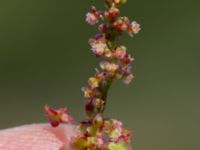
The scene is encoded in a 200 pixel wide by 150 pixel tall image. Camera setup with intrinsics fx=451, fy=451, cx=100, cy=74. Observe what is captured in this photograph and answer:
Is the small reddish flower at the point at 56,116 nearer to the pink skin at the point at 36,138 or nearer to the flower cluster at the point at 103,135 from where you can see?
the flower cluster at the point at 103,135

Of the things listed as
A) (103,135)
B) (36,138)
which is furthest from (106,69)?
(36,138)

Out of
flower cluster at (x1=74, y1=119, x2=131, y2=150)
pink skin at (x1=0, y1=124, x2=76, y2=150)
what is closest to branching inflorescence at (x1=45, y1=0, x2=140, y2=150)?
flower cluster at (x1=74, y1=119, x2=131, y2=150)

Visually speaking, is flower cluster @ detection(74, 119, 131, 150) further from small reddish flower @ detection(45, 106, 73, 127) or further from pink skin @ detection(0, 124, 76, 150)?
pink skin @ detection(0, 124, 76, 150)

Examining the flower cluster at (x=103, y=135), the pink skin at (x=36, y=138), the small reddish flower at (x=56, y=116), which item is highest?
the pink skin at (x=36, y=138)

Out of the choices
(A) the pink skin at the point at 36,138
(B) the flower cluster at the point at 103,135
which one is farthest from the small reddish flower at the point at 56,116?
(A) the pink skin at the point at 36,138

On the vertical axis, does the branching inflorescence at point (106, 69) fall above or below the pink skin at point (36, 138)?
below

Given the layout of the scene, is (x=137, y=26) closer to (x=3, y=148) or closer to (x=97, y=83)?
A: (x=97, y=83)
